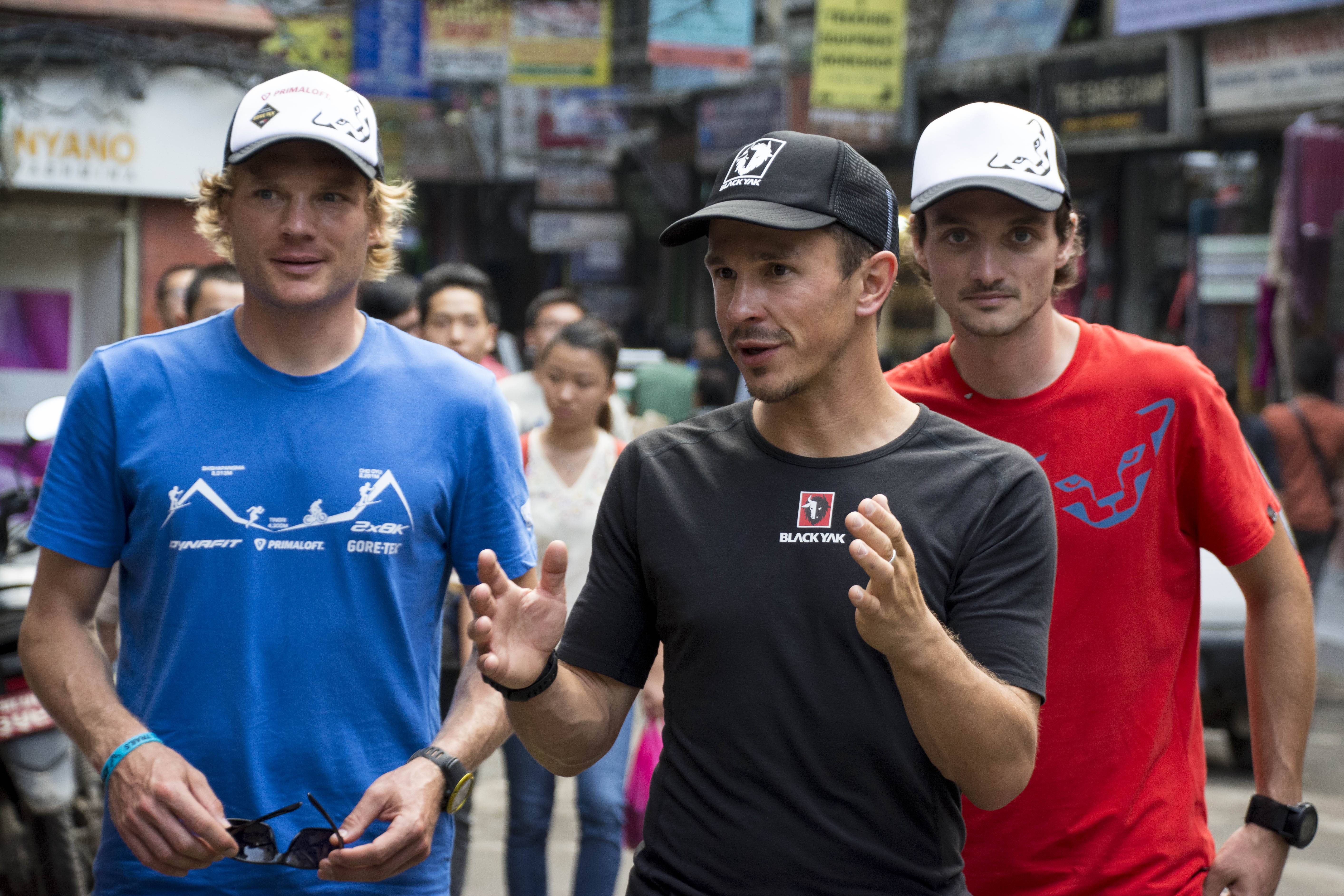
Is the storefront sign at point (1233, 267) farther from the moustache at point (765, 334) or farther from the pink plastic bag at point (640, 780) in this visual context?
the moustache at point (765, 334)

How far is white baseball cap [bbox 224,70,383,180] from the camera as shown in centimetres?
275

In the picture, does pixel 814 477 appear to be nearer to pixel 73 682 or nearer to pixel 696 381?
pixel 73 682

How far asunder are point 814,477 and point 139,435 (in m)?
1.22

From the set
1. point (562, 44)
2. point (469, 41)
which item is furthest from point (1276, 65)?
point (469, 41)

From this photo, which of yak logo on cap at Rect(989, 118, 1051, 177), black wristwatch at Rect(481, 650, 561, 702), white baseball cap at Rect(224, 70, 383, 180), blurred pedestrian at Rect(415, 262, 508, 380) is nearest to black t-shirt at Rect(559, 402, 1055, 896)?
black wristwatch at Rect(481, 650, 561, 702)

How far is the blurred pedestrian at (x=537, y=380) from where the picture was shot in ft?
22.8

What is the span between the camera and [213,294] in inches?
206

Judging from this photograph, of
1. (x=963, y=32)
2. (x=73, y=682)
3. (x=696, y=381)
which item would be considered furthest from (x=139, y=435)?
(x=963, y=32)

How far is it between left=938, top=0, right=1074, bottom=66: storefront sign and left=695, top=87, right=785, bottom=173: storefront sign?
2591 millimetres

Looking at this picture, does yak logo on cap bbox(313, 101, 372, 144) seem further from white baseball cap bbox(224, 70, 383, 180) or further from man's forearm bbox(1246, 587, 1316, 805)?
man's forearm bbox(1246, 587, 1316, 805)

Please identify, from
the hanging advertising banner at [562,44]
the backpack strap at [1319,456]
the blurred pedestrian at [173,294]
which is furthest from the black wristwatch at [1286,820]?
the hanging advertising banner at [562,44]

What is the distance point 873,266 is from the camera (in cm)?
246

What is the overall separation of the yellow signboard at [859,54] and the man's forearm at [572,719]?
14545mm

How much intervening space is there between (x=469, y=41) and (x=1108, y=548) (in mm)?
18522
